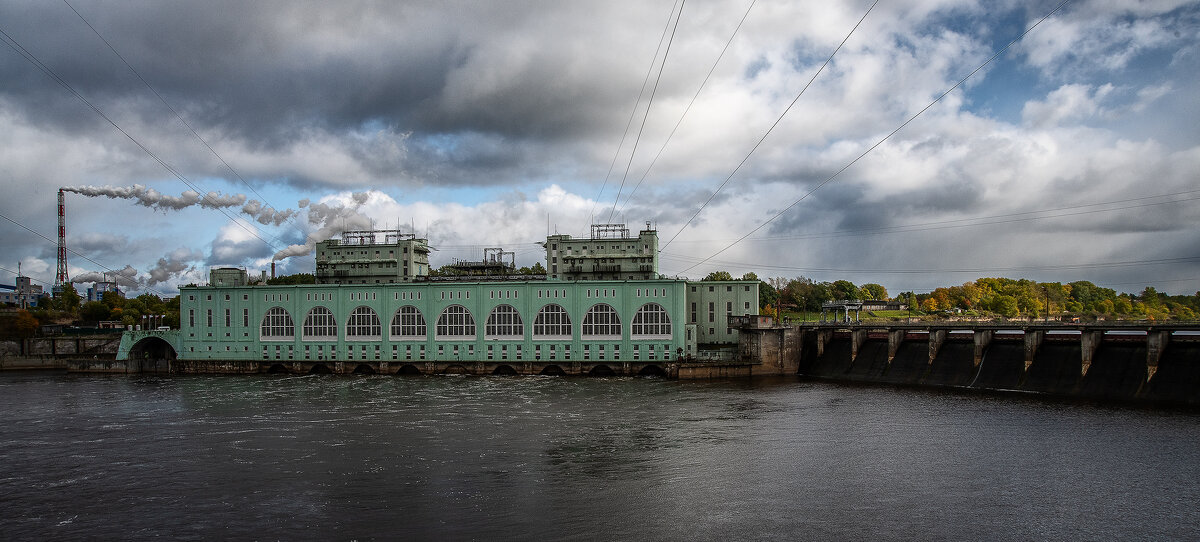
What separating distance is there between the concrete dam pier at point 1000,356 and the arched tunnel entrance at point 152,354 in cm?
6382

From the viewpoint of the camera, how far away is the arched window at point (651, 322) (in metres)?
69.4

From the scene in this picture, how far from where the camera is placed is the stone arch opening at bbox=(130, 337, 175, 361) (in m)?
80.6

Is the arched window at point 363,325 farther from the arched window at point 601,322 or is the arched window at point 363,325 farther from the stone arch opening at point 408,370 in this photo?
the arched window at point 601,322

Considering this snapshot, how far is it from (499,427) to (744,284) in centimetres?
3908

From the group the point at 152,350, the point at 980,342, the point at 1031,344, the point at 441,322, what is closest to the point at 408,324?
the point at 441,322

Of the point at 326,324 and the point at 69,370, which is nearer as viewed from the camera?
the point at 326,324

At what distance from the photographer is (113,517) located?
969 inches

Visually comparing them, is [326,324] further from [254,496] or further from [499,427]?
[254,496]

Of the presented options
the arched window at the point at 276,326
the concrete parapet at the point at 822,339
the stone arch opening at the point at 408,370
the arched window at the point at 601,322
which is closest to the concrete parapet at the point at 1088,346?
the concrete parapet at the point at 822,339

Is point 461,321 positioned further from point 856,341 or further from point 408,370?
point 856,341

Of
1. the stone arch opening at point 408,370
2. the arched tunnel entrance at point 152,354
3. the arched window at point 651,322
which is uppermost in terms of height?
the arched window at point 651,322

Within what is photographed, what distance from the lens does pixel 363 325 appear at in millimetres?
74438

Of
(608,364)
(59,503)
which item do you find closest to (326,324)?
(608,364)

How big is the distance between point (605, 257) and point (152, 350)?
55266 millimetres
